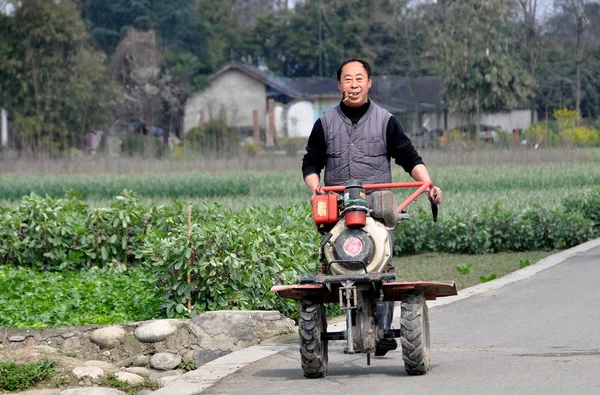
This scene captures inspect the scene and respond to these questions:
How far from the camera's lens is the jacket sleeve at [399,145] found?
784 cm

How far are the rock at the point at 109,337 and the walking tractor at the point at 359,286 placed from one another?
8.32 ft

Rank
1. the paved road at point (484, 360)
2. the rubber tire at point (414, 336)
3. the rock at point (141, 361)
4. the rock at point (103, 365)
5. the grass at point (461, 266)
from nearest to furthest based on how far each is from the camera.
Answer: the paved road at point (484, 360), the rubber tire at point (414, 336), the rock at point (103, 365), the rock at point (141, 361), the grass at point (461, 266)

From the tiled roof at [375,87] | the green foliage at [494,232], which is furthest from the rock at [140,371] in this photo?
the tiled roof at [375,87]

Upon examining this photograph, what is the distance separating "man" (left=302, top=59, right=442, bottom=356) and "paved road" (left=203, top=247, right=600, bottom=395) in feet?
1.82

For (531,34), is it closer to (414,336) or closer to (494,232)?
(494,232)

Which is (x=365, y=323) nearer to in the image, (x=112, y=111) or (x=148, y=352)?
(x=148, y=352)

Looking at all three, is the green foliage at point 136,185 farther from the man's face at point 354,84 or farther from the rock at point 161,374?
the man's face at point 354,84

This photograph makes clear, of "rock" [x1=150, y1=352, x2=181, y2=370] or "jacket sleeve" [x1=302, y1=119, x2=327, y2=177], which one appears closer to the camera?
"jacket sleeve" [x1=302, y1=119, x2=327, y2=177]

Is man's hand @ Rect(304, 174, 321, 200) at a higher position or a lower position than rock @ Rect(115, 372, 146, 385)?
higher

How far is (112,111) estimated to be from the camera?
69.9 metres

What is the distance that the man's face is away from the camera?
25.5 feet

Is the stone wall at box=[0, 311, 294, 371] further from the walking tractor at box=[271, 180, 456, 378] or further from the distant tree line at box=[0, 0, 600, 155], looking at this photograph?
the distant tree line at box=[0, 0, 600, 155]

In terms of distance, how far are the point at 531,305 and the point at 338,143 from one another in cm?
436

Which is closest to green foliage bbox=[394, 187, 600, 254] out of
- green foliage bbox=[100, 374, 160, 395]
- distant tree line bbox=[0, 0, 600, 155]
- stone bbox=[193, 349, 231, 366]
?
stone bbox=[193, 349, 231, 366]
